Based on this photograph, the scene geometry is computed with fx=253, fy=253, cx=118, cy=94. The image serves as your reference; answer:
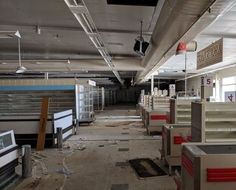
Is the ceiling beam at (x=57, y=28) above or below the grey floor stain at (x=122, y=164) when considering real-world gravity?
above

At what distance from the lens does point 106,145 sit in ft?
23.3

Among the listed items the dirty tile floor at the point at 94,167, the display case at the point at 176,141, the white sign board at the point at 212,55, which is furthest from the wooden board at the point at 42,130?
the white sign board at the point at 212,55

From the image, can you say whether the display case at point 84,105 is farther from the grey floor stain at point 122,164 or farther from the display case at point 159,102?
the grey floor stain at point 122,164

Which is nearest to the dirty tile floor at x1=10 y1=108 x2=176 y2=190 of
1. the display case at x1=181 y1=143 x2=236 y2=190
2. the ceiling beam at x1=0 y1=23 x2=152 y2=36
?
the display case at x1=181 y1=143 x2=236 y2=190

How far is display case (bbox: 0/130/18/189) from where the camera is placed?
154 inches

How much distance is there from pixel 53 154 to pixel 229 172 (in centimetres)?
478

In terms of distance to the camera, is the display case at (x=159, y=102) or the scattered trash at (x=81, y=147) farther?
the display case at (x=159, y=102)

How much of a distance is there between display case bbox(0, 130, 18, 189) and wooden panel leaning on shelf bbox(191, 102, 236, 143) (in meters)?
2.87

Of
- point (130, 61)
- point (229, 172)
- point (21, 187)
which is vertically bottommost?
point (21, 187)

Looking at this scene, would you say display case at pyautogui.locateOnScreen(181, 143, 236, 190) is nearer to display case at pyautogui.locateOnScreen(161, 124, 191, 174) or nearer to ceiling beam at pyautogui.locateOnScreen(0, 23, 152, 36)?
display case at pyautogui.locateOnScreen(161, 124, 191, 174)

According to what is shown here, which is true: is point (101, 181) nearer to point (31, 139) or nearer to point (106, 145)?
point (106, 145)

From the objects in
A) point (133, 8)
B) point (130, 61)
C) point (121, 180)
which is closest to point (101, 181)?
point (121, 180)

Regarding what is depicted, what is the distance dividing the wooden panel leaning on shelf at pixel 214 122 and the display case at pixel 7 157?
2870 millimetres

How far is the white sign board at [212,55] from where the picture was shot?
166 inches
